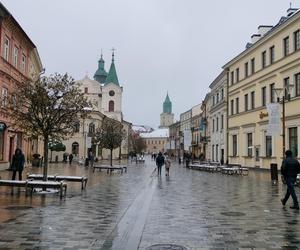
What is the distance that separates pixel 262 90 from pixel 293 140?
7848 millimetres

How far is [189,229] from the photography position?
9.28 meters

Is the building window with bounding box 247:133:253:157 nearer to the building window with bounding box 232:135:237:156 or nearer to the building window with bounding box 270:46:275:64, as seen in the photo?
the building window with bounding box 232:135:237:156

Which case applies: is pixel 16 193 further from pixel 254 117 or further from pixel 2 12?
pixel 254 117

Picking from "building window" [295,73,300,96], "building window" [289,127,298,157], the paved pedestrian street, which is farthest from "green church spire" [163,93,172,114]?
the paved pedestrian street

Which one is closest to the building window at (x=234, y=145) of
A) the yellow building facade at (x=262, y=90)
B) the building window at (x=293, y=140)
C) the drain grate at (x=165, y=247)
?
the yellow building facade at (x=262, y=90)

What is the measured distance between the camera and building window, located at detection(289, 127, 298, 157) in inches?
1262

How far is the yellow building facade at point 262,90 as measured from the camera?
3244cm

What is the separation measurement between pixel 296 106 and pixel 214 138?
26.2 meters

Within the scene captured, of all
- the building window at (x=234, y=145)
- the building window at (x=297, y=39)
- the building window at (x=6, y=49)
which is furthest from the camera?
the building window at (x=234, y=145)

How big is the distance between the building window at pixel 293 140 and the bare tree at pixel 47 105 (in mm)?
19647

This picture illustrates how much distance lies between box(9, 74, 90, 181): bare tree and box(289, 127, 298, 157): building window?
1965 centimetres

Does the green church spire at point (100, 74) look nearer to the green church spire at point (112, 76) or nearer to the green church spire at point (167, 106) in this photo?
the green church spire at point (112, 76)

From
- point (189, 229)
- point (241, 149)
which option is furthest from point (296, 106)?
point (189, 229)

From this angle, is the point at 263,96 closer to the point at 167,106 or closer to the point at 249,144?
the point at 249,144
